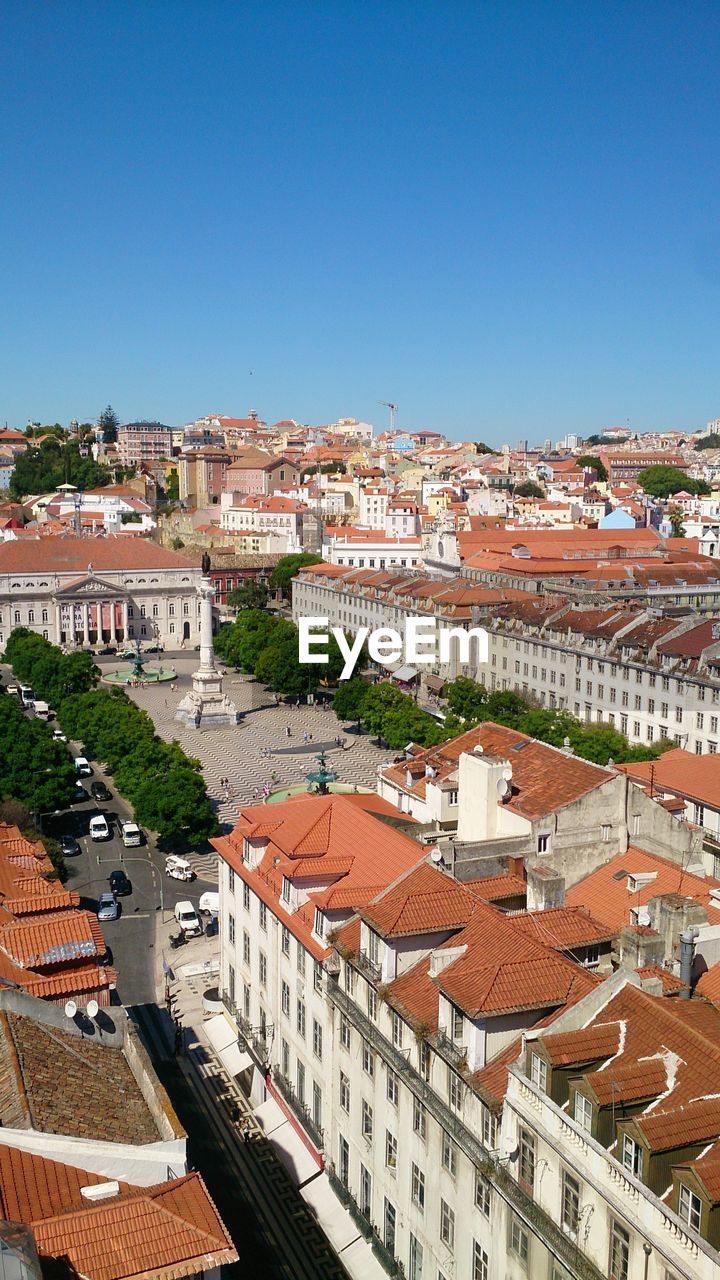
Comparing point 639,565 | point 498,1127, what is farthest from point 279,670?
point 498,1127

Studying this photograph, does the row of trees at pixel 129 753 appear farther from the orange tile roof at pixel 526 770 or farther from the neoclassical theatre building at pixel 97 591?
the neoclassical theatre building at pixel 97 591

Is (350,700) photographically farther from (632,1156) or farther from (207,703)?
(632,1156)

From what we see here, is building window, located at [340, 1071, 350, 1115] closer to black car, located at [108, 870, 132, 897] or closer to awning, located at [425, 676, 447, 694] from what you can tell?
black car, located at [108, 870, 132, 897]

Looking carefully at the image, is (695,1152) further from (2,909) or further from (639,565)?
(639,565)

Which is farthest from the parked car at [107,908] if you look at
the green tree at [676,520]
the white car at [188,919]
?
the green tree at [676,520]

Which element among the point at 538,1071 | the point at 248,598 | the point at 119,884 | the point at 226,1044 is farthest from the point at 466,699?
the point at 248,598
